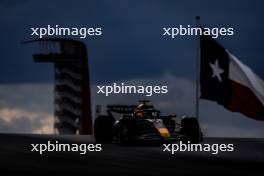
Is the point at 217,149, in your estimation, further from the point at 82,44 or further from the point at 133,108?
the point at 82,44

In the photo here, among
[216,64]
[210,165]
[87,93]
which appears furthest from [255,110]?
[87,93]

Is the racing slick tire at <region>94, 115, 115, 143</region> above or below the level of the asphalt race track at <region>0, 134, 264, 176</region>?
above

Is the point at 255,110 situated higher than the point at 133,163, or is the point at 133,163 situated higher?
the point at 255,110

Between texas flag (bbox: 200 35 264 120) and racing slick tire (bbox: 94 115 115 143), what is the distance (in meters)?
4.65

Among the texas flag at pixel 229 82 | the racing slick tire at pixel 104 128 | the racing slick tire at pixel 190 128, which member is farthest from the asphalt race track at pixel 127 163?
the racing slick tire at pixel 104 128

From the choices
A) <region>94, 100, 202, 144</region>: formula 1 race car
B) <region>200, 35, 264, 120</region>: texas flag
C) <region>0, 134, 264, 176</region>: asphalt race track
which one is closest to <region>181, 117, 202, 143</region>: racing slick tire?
<region>94, 100, 202, 144</region>: formula 1 race car

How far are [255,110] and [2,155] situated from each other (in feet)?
25.6

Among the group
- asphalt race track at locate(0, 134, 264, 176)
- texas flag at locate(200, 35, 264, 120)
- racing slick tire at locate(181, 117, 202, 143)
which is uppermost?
texas flag at locate(200, 35, 264, 120)

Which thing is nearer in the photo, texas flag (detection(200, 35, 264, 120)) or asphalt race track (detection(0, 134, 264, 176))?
asphalt race track (detection(0, 134, 264, 176))

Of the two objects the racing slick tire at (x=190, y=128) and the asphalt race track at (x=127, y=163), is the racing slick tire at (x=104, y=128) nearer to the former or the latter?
the racing slick tire at (x=190, y=128)

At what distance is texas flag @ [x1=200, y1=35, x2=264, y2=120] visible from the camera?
83.8 feet

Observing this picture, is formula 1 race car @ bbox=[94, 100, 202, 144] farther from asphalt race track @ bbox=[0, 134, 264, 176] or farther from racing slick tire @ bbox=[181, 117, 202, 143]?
asphalt race track @ bbox=[0, 134, 264, 176]

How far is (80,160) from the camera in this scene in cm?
2152

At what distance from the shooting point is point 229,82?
2688cm
